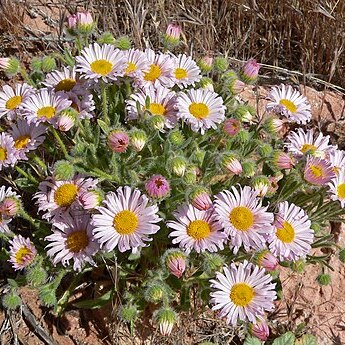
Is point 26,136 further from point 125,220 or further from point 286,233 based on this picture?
point 286,233

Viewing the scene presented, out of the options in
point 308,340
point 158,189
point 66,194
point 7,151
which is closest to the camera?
point 158,189

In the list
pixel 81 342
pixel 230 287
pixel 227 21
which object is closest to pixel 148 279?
Answer: pixel 230 287

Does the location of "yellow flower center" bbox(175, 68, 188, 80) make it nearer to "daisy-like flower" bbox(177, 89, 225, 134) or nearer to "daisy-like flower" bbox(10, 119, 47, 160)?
"daisy-like flower" bbox(177, 89, 225, 134)

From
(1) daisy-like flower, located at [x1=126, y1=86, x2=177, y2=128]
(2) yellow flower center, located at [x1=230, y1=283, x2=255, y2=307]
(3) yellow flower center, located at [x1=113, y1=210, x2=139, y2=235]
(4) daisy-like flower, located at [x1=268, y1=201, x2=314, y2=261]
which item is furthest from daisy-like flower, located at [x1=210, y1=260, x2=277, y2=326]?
(1) daisy-like flower, located at [x1=126, y1=86, x2=177, y2=128]

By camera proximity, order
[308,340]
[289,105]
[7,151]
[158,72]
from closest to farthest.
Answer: [7,151] < [308,340] < [158,72] < [289,105]

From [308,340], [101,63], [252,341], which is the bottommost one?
[308,340]

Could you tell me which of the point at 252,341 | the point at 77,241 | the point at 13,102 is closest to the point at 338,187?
the point at 252,341

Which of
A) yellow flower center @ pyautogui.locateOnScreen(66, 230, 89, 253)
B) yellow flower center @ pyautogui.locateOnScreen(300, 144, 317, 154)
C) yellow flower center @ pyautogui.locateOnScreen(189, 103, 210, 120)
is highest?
yellow flower center @ pyautogui.locateOnScreen(189, 103, 210, 120)
